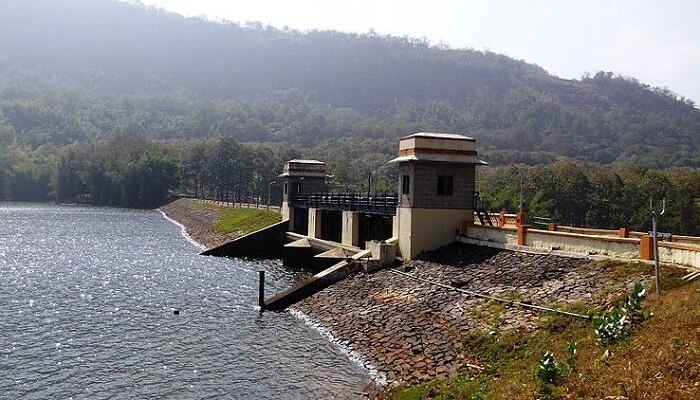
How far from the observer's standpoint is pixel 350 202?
189ft

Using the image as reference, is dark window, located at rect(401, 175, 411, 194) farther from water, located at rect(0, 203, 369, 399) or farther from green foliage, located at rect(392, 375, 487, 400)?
green foliage, located at rect(392, 375, 487, 400)

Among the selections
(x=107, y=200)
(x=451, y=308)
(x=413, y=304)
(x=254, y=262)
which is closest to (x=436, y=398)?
(x=451, y=308)

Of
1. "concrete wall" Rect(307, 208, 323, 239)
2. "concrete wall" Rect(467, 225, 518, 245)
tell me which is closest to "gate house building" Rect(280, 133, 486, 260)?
"concrete wall" Rect(467, 225, 518, 245)

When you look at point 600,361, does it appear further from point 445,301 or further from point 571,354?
point 445,301

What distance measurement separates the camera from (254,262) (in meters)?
66.9

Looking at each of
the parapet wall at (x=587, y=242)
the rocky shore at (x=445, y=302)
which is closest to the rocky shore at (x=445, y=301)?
the rocky shore at (x=445, y=302)

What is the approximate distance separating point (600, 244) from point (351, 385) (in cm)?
1357

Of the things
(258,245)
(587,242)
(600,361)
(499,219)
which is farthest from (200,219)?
(600,361)

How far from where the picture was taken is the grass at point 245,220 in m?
85.2

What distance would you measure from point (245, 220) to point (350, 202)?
3737 cm

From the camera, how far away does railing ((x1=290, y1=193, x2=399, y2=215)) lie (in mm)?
49688

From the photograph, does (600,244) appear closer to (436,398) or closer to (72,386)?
(436,398)

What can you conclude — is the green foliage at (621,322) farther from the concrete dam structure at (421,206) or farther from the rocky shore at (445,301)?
the concrete dam structure at (421,206)

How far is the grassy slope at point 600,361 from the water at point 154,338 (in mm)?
5172
